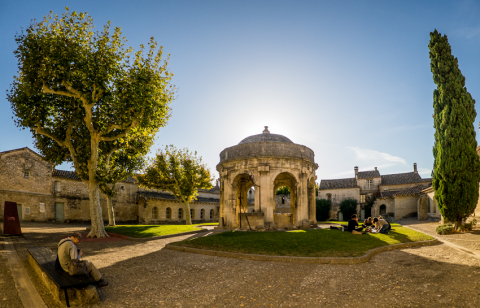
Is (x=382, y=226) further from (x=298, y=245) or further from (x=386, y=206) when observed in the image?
(x=386, y=206)

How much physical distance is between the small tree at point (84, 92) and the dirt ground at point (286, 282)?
10096 millimetres

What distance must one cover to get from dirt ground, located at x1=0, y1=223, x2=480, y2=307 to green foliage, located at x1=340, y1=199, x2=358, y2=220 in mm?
44148

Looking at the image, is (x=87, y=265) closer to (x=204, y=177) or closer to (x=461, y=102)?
(x=461, y=102)

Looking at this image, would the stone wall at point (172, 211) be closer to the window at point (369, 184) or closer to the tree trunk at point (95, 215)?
the tree trunk at point (95, 215)

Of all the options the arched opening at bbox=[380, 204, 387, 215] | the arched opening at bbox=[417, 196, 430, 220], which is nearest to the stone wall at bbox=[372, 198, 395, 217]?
the arched opening at bbox=[380, 204, 387, 215]

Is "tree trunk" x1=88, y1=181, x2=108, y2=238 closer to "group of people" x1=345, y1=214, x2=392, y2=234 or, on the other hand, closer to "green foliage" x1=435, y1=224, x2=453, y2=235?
"group of people" x1=345, y1=214, x2=392, y2=234

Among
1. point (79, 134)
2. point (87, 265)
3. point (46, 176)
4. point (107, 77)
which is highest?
point (107, 77)

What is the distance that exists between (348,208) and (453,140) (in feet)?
121

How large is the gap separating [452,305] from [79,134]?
23092 mm

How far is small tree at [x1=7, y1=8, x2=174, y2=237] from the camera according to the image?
1653 cm

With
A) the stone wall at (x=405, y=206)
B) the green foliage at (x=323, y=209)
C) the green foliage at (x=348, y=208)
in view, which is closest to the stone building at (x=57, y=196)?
the green foliage at (x=323, y=209)

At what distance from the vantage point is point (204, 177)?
32188 mm

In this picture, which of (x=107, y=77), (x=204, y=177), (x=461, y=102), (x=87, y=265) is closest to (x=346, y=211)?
(x=204, y=177)

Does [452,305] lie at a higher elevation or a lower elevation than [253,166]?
lower
